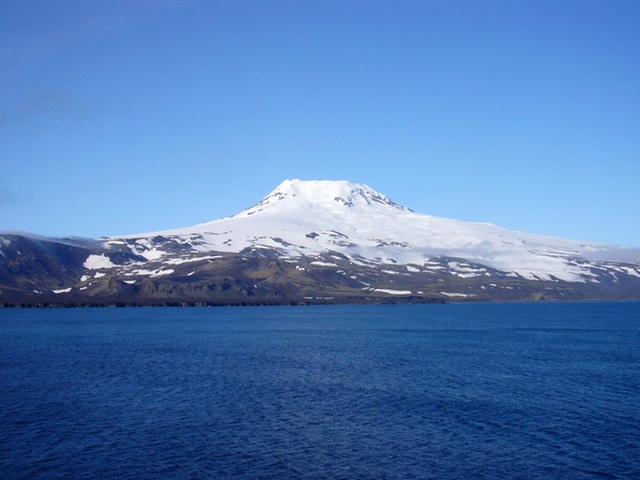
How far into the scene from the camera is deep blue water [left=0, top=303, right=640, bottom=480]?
1062 inches

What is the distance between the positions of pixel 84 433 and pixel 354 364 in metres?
28.8

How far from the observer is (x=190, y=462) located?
1070 inches

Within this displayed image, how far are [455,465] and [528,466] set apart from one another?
9.15 feet

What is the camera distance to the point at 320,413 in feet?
119

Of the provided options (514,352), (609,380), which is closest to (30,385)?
(609,380)

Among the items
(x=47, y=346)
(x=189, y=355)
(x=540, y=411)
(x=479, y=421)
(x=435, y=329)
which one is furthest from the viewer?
(x=435, y=329)

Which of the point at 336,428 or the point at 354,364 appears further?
the point at 354,364

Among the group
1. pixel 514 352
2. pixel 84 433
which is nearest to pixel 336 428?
pixel 84 433

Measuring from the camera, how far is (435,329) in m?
102

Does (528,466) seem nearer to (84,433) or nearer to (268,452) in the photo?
(268,452)

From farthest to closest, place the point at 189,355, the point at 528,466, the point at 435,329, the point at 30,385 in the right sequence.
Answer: the point at 435,329 → the point at 189,355 → the point at 30,385 → the point at 528,466

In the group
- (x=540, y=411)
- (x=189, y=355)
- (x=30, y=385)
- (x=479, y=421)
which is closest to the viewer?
(x=479, y=421)

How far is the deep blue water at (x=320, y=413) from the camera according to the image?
27.0 m

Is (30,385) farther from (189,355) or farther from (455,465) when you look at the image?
(455,465)
